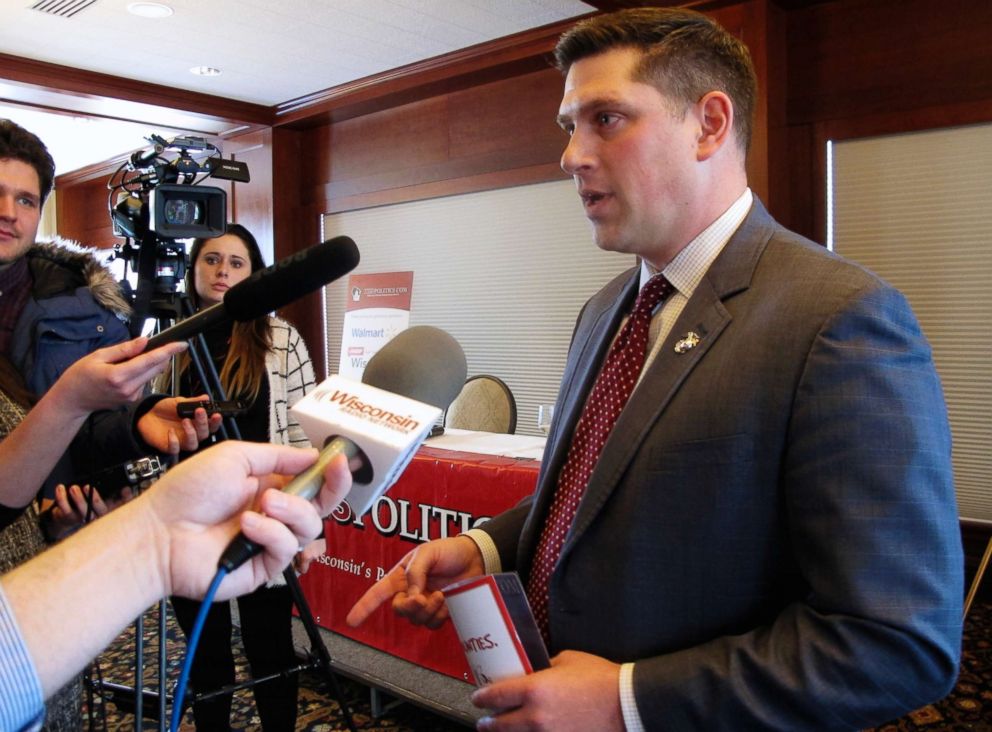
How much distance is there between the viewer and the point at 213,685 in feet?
8.39

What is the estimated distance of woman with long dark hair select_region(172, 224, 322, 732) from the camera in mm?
2475

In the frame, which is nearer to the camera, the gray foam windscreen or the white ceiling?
the gray foam windscreen

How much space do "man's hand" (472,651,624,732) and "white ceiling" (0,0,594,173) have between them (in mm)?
3712

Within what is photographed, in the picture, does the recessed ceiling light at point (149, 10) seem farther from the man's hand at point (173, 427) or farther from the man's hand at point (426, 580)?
the man's hand at point (426, 580)

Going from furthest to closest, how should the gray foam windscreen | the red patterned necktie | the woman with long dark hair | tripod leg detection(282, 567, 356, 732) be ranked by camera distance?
the woman with long dark hair, tripod leg detection(282, 567, 356, 732), the gray foam windscreen, the red patterned necktie

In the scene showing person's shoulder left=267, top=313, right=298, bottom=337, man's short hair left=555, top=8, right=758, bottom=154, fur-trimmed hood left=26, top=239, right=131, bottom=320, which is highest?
man's short hair left=555, top=8, right=758, bottom=154

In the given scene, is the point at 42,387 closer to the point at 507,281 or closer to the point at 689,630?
the point at 689,630

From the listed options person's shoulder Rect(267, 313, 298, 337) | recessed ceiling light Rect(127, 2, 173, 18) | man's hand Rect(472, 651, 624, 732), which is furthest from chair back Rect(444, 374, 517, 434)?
man's hand Rect(472, 651, 624, 732)

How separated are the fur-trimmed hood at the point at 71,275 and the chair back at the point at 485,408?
1.95 meters

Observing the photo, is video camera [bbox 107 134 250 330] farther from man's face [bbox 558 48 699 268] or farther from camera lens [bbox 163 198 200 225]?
man's face [bbox 558 48 699 268]

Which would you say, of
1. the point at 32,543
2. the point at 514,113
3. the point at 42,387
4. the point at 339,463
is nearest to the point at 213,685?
the point at 42,387

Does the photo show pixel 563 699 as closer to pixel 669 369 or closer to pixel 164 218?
pixel 669 369

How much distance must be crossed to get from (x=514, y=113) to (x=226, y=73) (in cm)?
188

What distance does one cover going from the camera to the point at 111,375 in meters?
1.05
